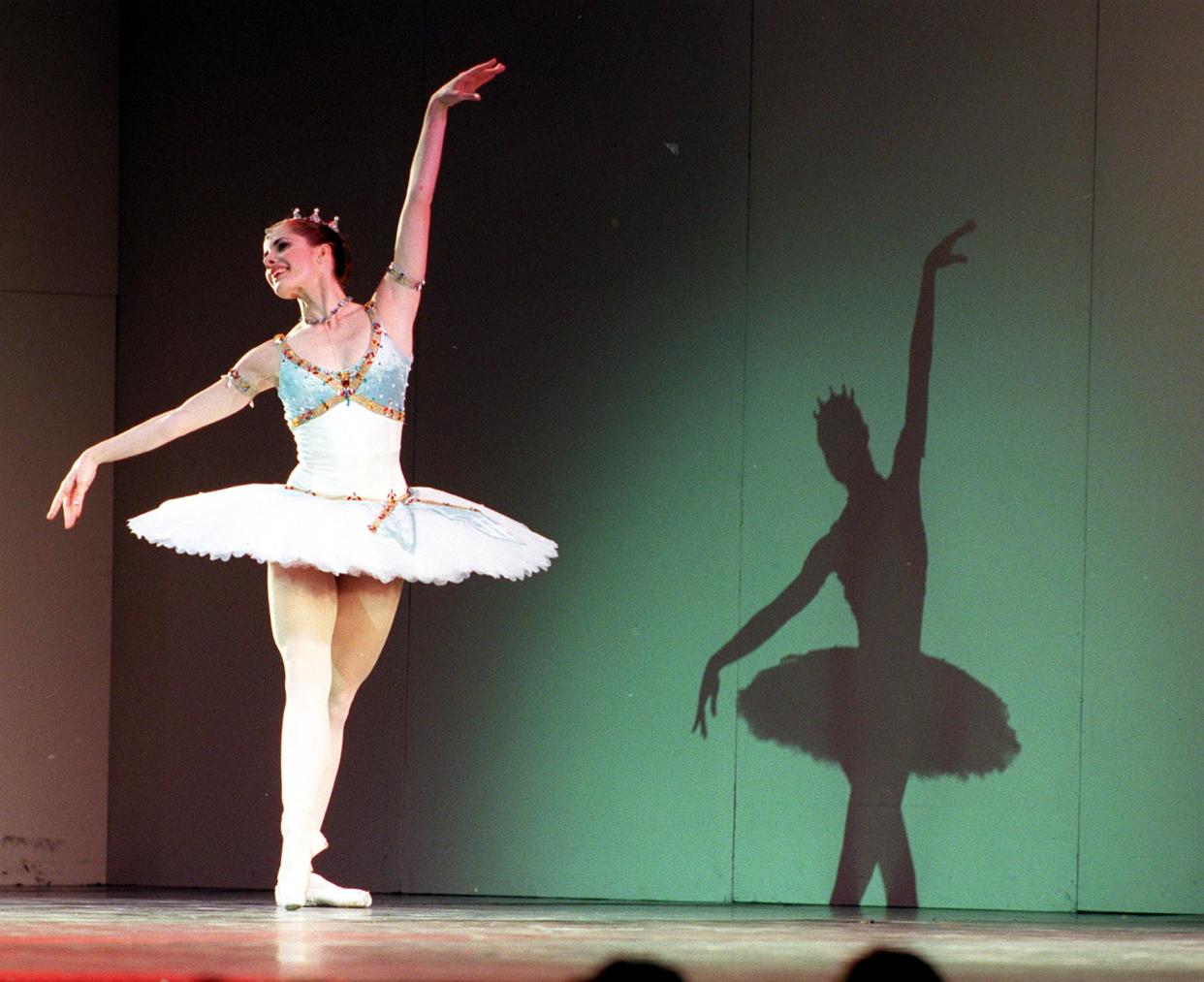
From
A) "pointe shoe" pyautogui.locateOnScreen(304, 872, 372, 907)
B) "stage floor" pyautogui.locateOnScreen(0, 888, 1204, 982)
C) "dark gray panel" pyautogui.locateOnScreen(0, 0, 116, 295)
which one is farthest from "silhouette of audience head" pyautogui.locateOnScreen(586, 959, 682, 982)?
"dark gray panel" pyautogui.locateOnScreen(0, 0, 116, 295)

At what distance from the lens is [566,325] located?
488 centimetres

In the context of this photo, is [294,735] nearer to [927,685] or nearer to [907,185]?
[927,685]

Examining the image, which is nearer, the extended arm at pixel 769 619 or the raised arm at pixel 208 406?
the raised arm at pixel 208 406

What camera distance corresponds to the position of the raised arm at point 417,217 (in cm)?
360

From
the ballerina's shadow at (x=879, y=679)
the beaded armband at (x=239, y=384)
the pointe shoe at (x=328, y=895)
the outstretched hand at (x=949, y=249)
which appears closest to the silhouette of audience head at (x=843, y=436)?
the ballerina's shadow at (x=879, y=679)

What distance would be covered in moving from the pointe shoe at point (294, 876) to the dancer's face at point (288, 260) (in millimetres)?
1081

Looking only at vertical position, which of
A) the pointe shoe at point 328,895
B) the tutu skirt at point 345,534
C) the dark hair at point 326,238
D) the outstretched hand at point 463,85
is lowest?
the pointe shoe at point 328,895

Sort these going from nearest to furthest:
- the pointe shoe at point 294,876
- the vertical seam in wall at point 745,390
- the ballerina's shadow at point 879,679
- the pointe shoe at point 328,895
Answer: the pointe shoe at point 294,876, the pointe shoe at point 328,895, the ballerina's shadow at point 879,679, the vertical seam in wall at point 745,390

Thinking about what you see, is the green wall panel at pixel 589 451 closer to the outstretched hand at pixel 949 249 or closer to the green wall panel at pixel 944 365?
the green wall panel at pixel 944 365

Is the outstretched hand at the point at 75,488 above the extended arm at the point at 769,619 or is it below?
above

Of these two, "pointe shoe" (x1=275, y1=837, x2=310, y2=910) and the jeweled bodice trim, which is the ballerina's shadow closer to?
the jeweled bodice trim

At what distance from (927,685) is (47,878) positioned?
248 centimetres

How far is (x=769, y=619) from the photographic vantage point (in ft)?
15.5

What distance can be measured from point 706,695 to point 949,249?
1310mm
